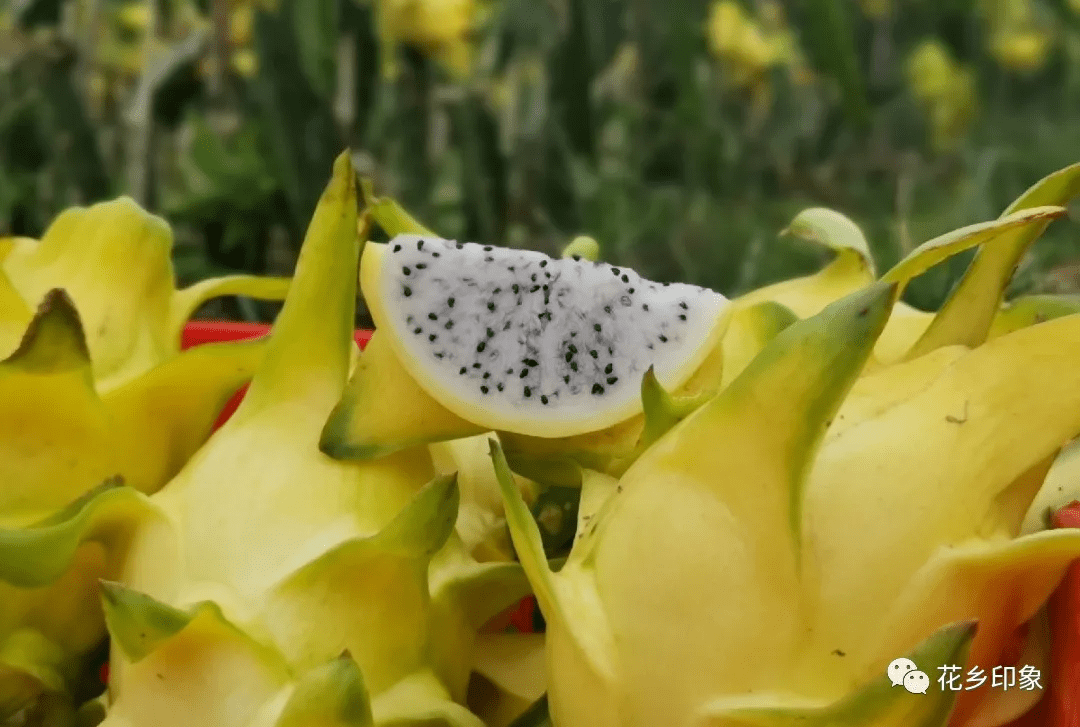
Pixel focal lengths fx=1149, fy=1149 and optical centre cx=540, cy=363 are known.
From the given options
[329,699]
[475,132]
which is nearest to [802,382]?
[329,699]

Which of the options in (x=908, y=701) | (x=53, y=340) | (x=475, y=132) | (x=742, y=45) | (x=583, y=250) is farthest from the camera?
(x=742, y=45)

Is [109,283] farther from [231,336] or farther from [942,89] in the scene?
[942,89]

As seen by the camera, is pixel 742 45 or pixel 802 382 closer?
pixel 802 382

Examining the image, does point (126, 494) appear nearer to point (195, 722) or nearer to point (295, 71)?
point (195, 722)

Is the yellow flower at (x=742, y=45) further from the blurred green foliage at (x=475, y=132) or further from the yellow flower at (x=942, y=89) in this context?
the yellow flower at (x=942, y=89)

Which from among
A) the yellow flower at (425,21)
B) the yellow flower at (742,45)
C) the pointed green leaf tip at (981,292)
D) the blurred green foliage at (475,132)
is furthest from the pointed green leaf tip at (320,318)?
the yellow flower at (742,45)

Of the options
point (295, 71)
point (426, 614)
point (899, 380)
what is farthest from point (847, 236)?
point (295, 71)

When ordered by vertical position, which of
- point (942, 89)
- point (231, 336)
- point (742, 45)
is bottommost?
point (942, 89)
